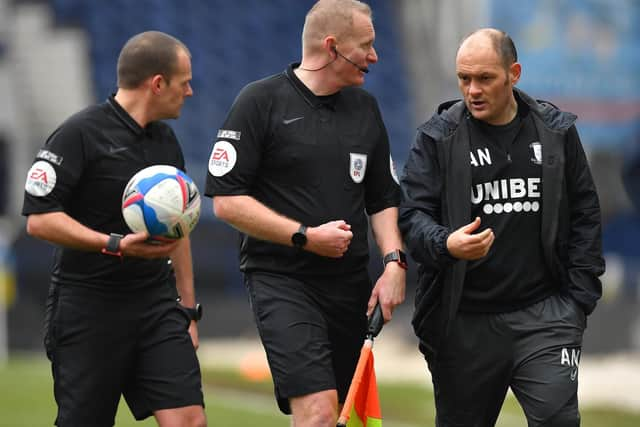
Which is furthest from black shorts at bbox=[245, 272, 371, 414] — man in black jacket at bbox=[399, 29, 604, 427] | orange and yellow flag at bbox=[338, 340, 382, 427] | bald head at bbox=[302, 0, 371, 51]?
bald head at bbox=[302, 0, 371, 51]

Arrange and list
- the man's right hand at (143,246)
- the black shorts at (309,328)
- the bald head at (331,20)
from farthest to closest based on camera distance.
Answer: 1. the bald head at (331,20)
2. the black shorts at (309,328)
3. the man's right hand at (143,246)

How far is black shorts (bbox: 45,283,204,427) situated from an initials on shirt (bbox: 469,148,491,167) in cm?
162

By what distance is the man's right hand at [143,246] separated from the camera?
19.5ft

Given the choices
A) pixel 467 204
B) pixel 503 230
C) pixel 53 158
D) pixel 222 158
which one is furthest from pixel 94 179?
pixel 503 230

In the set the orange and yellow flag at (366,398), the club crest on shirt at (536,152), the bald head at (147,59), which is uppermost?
the bald head at (147,59)

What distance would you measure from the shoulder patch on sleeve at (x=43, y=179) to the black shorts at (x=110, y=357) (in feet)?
1.71

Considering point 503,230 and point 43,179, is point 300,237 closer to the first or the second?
point 503,230

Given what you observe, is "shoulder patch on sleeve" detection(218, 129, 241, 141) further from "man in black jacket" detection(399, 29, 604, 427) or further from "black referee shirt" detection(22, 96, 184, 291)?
"man in black jacket" detection(399, 29, 604, 427)

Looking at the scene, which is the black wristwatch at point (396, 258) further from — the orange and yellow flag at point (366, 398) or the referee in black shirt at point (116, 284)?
the referee in black shirt at point (116, 284)

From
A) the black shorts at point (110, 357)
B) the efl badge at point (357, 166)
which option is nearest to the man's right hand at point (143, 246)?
the black shorts at point (110, 357)

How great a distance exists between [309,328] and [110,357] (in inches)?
37.4

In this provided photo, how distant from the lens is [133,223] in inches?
237

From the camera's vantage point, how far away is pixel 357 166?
6402mm

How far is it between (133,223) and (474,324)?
5.41ft
